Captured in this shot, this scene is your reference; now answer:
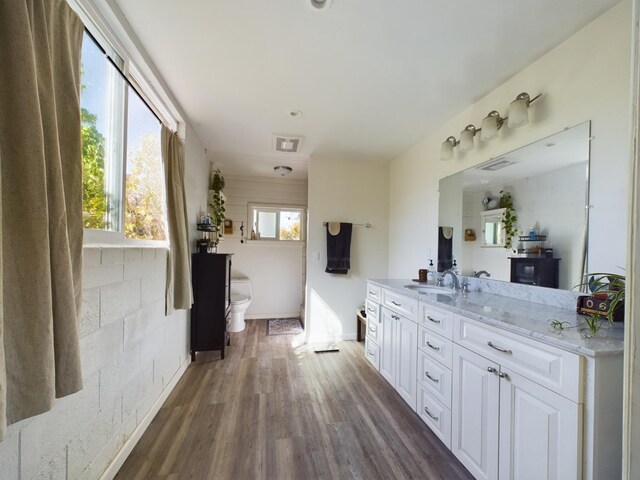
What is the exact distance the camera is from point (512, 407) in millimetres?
1112

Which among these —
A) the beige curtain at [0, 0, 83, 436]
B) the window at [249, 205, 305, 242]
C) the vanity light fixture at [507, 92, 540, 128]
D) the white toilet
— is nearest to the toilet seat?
the white toilet

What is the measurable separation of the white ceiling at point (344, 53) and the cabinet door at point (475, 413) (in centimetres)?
172

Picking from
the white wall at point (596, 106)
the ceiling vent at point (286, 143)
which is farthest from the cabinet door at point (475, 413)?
the ceiling vent at point (286, 143)

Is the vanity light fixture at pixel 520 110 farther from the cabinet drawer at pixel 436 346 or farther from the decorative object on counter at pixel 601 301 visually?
the cabinet drawer at pixel 436 346

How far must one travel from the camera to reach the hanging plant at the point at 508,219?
177cm

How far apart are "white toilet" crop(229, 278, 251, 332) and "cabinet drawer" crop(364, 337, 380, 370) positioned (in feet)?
5.75

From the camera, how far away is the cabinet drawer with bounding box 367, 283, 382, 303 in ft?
8.01

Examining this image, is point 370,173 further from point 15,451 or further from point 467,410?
point 15,451

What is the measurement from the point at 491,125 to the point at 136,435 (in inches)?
119

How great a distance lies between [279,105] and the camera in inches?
85.0

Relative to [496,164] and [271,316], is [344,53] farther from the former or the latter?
[271,316]

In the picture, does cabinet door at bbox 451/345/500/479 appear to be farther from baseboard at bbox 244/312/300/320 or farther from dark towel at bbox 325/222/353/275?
baseboard at bbox 244/312/300/320

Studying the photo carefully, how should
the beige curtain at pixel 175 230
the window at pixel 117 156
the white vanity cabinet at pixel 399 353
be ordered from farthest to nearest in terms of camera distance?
1. the beige curtain at pixel 175 230
2. the white vanity cabinet at pixel 399 353
3. the window at pixel 117 156

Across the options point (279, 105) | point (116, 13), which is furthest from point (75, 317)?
point (279, 105)
